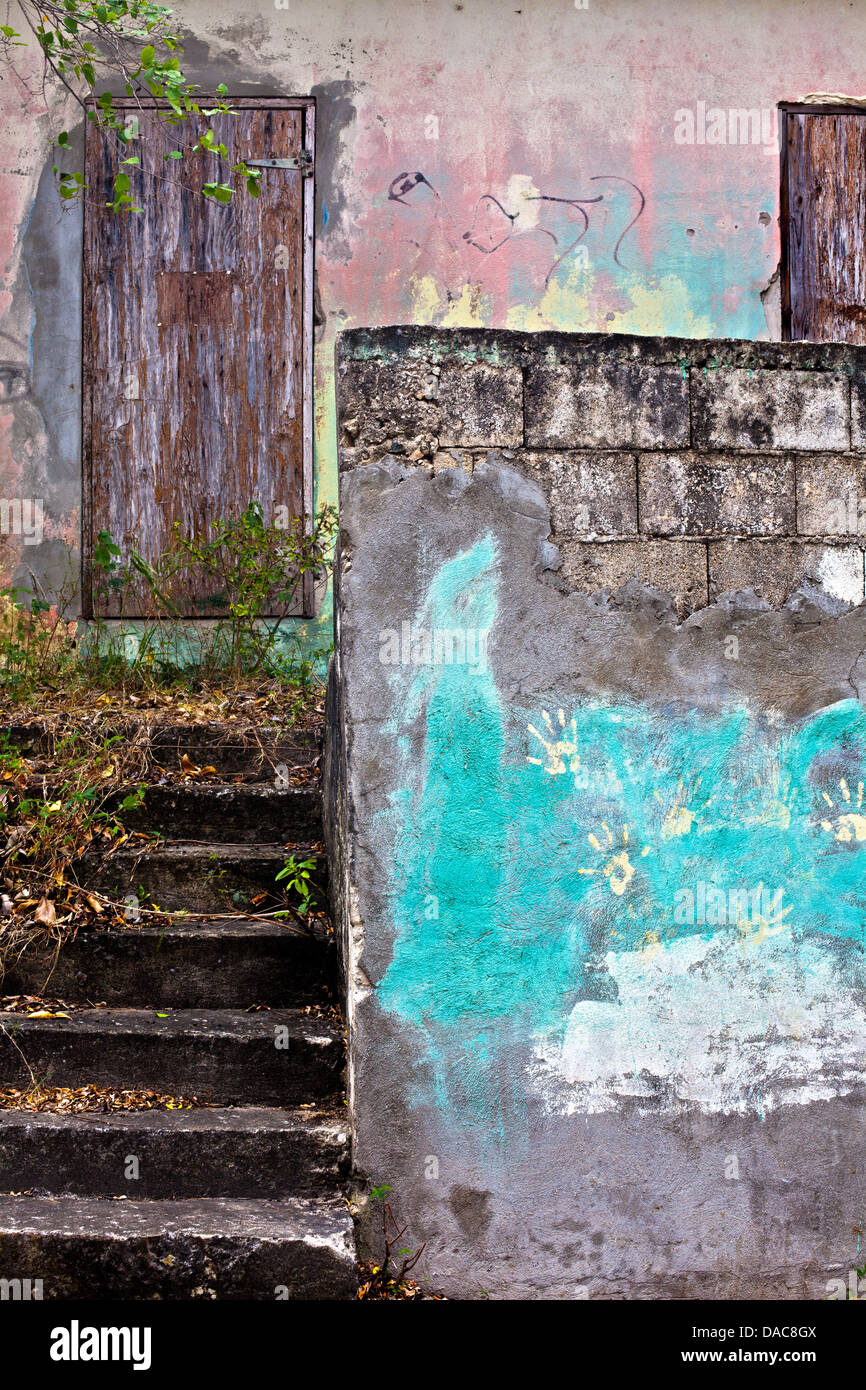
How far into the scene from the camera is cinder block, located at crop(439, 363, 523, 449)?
2.97 meters

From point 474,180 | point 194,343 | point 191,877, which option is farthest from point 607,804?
point 474,180

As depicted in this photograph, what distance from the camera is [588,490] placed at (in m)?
2.99

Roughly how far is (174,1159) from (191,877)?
990 mm

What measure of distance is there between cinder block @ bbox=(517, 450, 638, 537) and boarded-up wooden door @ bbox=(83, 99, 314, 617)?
2.85 m

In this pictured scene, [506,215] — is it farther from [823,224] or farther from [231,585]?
[231,585]

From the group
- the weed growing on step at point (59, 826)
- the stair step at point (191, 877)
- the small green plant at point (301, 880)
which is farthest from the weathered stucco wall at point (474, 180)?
the small green plant at point (301, 880)

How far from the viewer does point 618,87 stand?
18.9ft

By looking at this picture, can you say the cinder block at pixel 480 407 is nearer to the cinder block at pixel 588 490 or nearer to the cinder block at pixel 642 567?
the cinder block at pixel 588 490

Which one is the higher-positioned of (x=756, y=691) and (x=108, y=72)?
(x=108, y=72)

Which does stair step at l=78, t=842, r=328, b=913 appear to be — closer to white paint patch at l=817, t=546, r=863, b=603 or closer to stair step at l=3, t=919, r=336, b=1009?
stair step at l=3, t=919, r=336, b=1009

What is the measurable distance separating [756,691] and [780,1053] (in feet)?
3.14

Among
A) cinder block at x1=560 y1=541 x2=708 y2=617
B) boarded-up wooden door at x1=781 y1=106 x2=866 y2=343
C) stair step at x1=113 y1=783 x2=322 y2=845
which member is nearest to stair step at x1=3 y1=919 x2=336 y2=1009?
stair step at x1=113 y1=783 x2=322 y2=845
